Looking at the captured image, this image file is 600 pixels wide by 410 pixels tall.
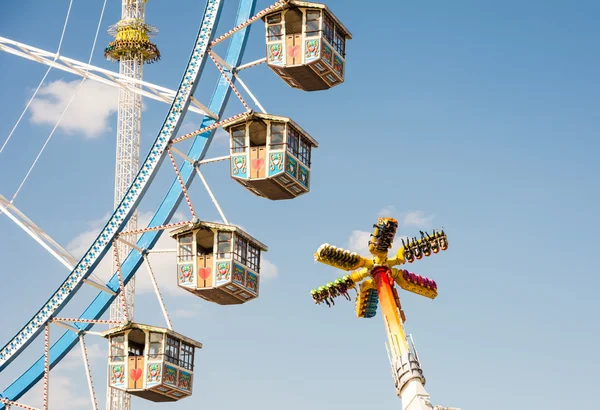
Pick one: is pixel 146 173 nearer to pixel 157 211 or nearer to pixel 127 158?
pixel 157 211

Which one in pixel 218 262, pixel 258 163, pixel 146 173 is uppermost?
pixel 146 173

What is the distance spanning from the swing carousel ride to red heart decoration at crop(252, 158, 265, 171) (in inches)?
0.8

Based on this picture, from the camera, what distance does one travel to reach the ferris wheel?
25844 millimetres

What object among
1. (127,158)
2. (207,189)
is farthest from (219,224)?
(127,158)

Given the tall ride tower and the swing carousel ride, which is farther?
the tall ride tower

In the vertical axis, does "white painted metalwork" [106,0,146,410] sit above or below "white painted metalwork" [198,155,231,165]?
above

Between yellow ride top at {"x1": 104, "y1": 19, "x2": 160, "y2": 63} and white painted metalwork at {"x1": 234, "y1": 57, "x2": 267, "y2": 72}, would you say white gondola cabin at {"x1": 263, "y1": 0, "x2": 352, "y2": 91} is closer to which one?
white painted metalwork at {"x1": 234, "y1": 57, "x2": 267, "y2": 72}

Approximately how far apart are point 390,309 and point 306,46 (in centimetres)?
566

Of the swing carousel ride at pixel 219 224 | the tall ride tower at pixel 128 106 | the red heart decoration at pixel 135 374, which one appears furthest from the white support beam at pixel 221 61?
the tall ride tower at pixel 128 106

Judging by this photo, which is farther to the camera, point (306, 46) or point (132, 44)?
point (132, 44)

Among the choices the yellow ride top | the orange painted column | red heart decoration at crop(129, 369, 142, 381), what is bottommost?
red heart decoration at crop(129, 369, 142, 381)

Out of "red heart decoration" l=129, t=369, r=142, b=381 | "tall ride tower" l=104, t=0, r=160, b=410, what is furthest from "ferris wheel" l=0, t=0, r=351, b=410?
"tall ride tower" l=104, t=0, r=160, b=410

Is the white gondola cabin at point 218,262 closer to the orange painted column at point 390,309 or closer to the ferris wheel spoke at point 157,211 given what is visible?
the ferris wheel spoke at point 157,211

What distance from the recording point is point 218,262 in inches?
1016
